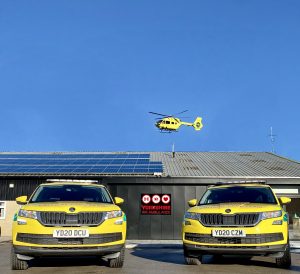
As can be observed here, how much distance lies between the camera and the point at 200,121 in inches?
1877

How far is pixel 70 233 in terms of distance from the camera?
21.6 feet

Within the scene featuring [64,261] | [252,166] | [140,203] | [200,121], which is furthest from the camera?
[200,121]

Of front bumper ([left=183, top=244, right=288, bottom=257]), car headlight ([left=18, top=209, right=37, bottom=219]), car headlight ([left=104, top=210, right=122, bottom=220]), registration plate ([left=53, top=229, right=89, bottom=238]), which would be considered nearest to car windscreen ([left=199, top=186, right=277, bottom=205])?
front bumper ([left=183, top=244, right=288, bottom=257])

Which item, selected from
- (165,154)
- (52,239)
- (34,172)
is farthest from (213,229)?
(165,154)

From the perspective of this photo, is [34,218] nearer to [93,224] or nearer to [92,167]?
[93,224]

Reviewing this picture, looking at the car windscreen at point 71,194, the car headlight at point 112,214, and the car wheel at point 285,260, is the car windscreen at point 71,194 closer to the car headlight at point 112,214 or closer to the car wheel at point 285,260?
the car headlight at point 112,214

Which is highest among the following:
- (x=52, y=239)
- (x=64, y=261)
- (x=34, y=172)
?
(x=34, y=172)

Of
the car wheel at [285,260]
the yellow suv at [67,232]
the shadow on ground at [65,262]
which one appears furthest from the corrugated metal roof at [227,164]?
the yellow suv at [67,232]

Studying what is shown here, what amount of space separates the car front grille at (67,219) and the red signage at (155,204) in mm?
13438

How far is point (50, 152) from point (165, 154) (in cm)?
892

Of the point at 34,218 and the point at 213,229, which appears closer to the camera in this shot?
the point at 34,218

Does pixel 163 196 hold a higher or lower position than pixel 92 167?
lower

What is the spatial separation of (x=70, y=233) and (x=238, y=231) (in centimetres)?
301

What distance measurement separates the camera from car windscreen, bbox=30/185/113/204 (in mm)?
7907
